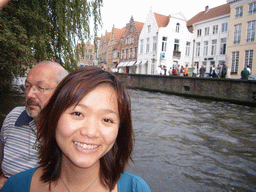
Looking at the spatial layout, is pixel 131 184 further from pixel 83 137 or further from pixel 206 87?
pixel 206 87

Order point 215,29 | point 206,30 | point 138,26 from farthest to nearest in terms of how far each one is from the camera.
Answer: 1. point 138,26
2. point 206,30
3. point 215,29

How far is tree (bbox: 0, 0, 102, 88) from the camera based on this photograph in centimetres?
324

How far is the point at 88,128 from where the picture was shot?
3.05 ft

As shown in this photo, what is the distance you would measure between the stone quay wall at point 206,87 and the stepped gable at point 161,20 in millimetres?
14141

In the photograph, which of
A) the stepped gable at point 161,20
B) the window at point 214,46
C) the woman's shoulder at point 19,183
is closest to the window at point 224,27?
the window at point 214,46

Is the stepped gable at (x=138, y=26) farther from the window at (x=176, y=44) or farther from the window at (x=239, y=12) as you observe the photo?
the window at (x=239, y=12)

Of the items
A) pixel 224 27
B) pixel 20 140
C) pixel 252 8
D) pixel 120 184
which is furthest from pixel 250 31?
pixel 120 184

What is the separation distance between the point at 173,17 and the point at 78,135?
33.5m

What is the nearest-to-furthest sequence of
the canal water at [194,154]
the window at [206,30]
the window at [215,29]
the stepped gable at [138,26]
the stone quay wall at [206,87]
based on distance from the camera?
the canal water at [194,154]
the stone quay wall at [206,87]
the window at [215,29]
the window at [206,30]
the stepped gable at [138,26]

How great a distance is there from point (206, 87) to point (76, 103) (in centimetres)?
1568

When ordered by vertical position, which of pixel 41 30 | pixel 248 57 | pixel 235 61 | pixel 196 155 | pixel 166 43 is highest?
pixel 166 43

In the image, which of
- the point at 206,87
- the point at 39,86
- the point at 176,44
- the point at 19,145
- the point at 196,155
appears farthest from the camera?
the point at 176,44

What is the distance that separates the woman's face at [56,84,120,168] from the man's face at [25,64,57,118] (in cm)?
86

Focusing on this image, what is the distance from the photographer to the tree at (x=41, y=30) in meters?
3.24
